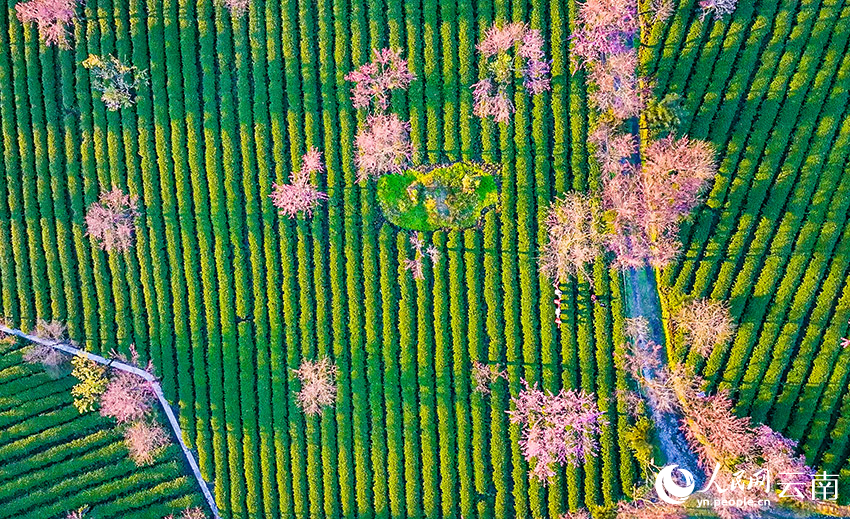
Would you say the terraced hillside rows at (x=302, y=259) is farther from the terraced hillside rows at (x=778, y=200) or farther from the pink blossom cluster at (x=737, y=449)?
the terraced hillside rows at (x=778, y=200)

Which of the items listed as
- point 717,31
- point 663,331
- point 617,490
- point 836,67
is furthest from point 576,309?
point 836,67

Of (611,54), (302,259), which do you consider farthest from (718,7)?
(302,259)

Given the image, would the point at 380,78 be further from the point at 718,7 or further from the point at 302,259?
the point at 718,7

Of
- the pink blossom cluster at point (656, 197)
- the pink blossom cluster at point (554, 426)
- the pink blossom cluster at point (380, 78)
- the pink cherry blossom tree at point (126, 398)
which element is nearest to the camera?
the pink blossom cluster at point (656, 197)

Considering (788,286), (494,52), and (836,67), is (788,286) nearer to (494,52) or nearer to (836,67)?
(836,67)

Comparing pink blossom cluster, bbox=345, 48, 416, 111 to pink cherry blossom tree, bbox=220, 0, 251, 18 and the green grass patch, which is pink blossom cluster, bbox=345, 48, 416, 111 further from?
pink cherry blossom tree, bbox=220, 0, 251, 18

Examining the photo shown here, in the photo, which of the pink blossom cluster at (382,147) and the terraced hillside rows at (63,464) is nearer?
the pink blossom cluster at (382,147)

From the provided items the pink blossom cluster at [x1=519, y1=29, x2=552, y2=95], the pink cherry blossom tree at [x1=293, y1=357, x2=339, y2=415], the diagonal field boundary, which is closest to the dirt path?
the pink blossom cluster at [x1=519, y1=29, x2=552, y2=95]

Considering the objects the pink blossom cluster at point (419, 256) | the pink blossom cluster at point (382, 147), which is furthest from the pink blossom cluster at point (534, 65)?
the pink blossom cluster at point (419, 256)
